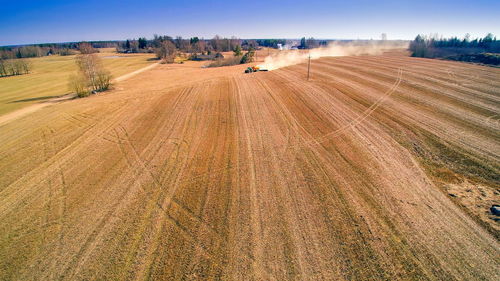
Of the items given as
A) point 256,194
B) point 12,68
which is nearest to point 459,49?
point 256,194

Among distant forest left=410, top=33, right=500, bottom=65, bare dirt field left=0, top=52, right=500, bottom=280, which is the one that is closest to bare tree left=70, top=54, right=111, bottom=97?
bare dirt field left=0, top=52, right=500, bottom=280

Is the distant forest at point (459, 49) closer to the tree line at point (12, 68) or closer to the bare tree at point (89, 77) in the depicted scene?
the bare tree at point (89, 77)

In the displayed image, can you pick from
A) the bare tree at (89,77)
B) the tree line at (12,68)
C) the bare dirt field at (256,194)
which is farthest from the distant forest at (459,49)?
→ the tree line at (12,68)

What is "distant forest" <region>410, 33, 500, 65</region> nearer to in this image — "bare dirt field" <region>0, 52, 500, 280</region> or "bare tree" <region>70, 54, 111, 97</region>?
"bare dirt field" <region>0, 52, 500, 280</region>

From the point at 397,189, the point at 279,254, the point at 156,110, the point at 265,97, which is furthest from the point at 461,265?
the point at 156,110

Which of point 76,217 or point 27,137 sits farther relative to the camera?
point 27,137

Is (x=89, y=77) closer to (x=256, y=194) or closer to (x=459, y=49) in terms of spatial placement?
(x=256, y=194)

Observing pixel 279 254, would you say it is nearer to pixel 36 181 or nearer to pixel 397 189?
pixel 397 189
